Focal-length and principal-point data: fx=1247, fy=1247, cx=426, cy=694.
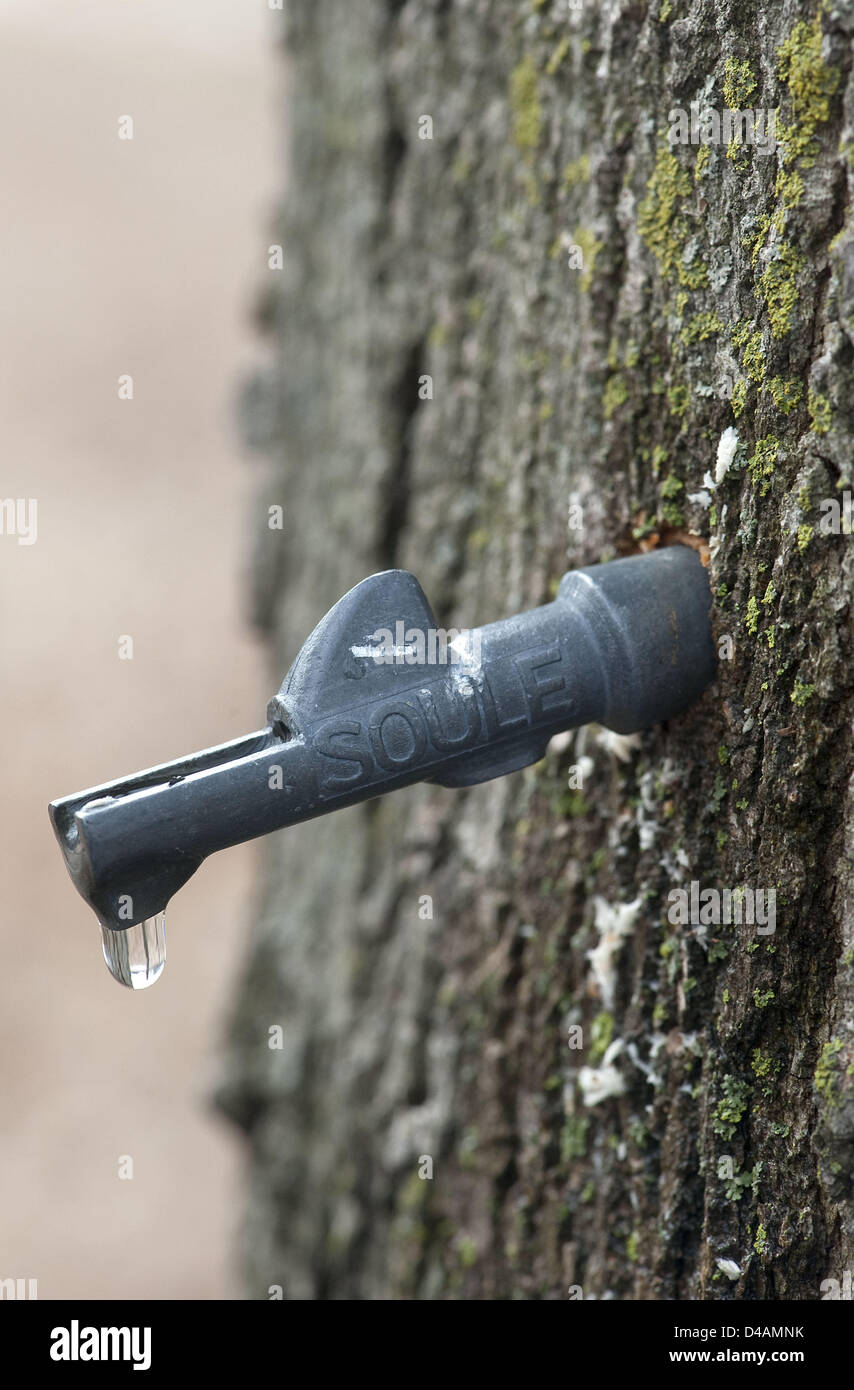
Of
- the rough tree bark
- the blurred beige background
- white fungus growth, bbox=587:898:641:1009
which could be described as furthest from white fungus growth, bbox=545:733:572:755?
the blurred beige background

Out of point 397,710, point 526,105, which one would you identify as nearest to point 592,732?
point 397,710

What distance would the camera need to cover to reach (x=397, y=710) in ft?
3.33

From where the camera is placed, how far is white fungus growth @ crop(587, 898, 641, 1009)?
1345 mm

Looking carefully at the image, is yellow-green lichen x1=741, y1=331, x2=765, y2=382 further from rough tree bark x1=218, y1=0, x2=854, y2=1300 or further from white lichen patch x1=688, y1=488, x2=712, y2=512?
white lichen patch x1=688, y1=488, x2=712, y2=512

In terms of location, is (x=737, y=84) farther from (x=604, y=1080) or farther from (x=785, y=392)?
(x=604, y=1080)

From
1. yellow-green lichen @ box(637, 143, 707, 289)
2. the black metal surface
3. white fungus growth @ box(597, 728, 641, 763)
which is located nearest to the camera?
the black metal surface

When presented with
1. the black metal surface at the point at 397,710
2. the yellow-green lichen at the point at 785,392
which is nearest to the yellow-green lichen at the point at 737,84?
the yellow-green lichen at the point at 785,392

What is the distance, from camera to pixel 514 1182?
5.28ft

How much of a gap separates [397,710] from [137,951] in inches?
12.1

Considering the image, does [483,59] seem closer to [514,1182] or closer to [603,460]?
[603,460]

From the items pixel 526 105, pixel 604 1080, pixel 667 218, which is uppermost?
pixel 526 105

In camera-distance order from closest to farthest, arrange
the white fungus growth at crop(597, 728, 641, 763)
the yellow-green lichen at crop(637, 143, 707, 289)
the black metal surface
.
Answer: the black metal surface, the yellow-green lichen at crop(637, 143, 707, 289), the white fungus growth at crop(597, 728, 641, 763)

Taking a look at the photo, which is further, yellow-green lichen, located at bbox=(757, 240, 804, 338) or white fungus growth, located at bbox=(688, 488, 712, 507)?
white fungus growth, located at bbox=(688, 488, 712, 507)

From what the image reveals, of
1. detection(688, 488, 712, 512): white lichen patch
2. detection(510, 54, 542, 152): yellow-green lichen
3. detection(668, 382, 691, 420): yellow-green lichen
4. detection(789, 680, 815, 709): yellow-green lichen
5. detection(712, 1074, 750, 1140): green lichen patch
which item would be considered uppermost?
detection(510, 54, 542, 152): yellow-green lichen
